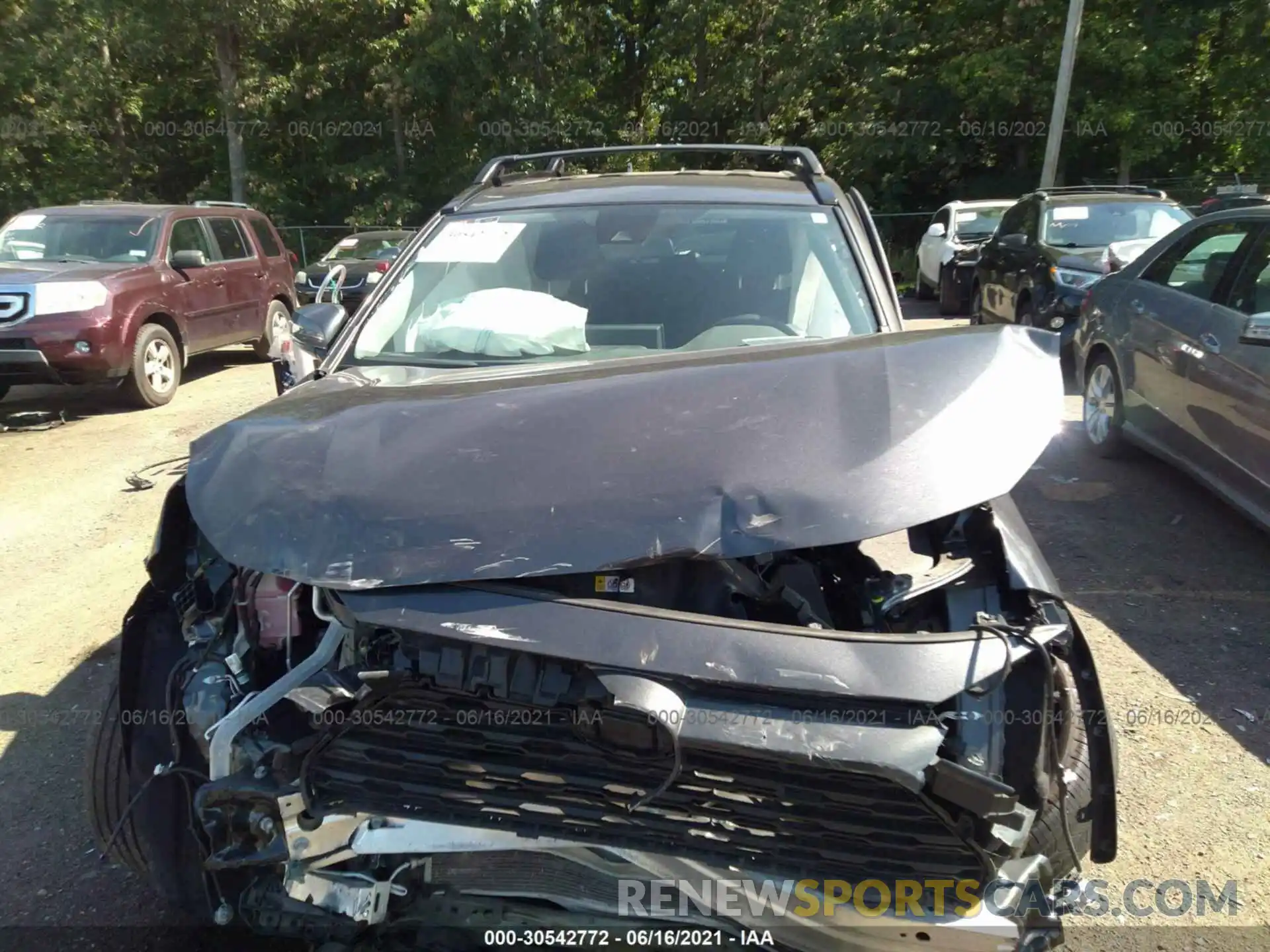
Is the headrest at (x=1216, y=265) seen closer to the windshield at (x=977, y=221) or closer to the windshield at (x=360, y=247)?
the windshield at (x=977, y=221)

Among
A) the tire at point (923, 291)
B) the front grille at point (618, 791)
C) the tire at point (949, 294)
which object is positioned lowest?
the tire at point (923, 291)

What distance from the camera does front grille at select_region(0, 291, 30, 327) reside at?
319 inches

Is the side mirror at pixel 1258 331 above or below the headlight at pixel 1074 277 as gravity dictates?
above

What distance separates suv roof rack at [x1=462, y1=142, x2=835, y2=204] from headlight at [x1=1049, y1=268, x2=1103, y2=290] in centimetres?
518

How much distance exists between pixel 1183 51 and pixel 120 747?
23.1 metres

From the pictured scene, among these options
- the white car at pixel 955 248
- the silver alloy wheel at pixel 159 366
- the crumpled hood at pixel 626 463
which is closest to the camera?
the crumpled hood at pixel 626 463

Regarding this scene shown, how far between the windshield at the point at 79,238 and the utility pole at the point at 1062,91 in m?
15.7

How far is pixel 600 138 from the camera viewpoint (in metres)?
23.4

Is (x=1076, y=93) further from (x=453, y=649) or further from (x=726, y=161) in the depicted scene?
(x=453, y=649)

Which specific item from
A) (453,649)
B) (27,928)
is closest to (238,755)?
(453,649)

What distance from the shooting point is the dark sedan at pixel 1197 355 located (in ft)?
15.1

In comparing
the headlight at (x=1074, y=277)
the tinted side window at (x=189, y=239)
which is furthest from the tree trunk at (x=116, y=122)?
the headlight at (x=1074, y=277)

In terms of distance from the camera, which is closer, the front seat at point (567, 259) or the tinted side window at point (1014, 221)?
the front seat at point (567, 259)

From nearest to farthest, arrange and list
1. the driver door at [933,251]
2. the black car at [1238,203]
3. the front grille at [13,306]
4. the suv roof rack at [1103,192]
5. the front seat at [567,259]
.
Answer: the front seat at [567,259], the black car at [1238,203], the front grille at [13,306], the suv roof rack at [1103,192], the driver door at [933,251]
